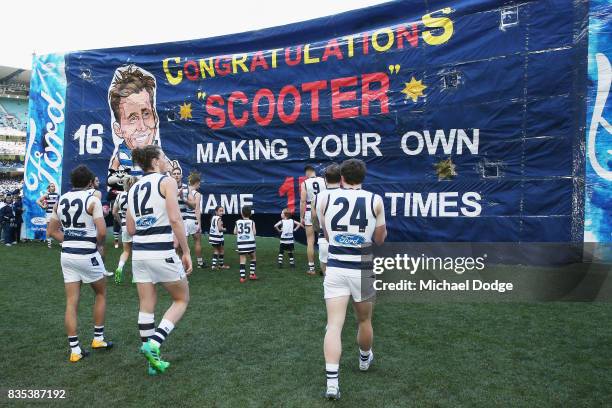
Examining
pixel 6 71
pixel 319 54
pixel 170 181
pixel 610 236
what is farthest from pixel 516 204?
pixel 6 71

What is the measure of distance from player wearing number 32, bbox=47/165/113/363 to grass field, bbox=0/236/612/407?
17.1 inches

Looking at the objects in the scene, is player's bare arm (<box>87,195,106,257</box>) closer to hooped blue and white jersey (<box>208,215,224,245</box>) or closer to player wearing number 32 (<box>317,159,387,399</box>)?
player wearing number 32 (<box>317,159,387,399</box>)

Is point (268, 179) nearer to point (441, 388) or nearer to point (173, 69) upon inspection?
point (173, 69)

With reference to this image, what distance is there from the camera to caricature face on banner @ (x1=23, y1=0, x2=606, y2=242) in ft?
28.0

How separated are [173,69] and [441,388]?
36.9 feet

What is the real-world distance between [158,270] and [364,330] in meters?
1.91

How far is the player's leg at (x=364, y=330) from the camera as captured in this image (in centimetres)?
390

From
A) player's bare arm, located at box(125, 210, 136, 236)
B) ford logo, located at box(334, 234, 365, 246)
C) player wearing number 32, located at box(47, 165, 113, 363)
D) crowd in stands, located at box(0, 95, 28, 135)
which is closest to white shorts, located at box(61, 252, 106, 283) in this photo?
player wearing number 32, located at box(47, 165, 113, 363)

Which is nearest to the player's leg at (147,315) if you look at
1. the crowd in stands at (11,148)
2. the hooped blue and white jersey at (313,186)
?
the hooped blue and white jersey at (313,186)

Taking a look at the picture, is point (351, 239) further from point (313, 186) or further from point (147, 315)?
point (313, 186)

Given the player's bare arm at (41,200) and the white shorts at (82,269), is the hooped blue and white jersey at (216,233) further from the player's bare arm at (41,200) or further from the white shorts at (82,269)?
the player's bare arm at (41,200)

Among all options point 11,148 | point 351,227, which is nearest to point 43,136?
point 351,227

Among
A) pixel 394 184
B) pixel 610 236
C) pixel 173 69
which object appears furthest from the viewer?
pixel 173 69

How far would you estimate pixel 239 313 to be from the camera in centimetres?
636
